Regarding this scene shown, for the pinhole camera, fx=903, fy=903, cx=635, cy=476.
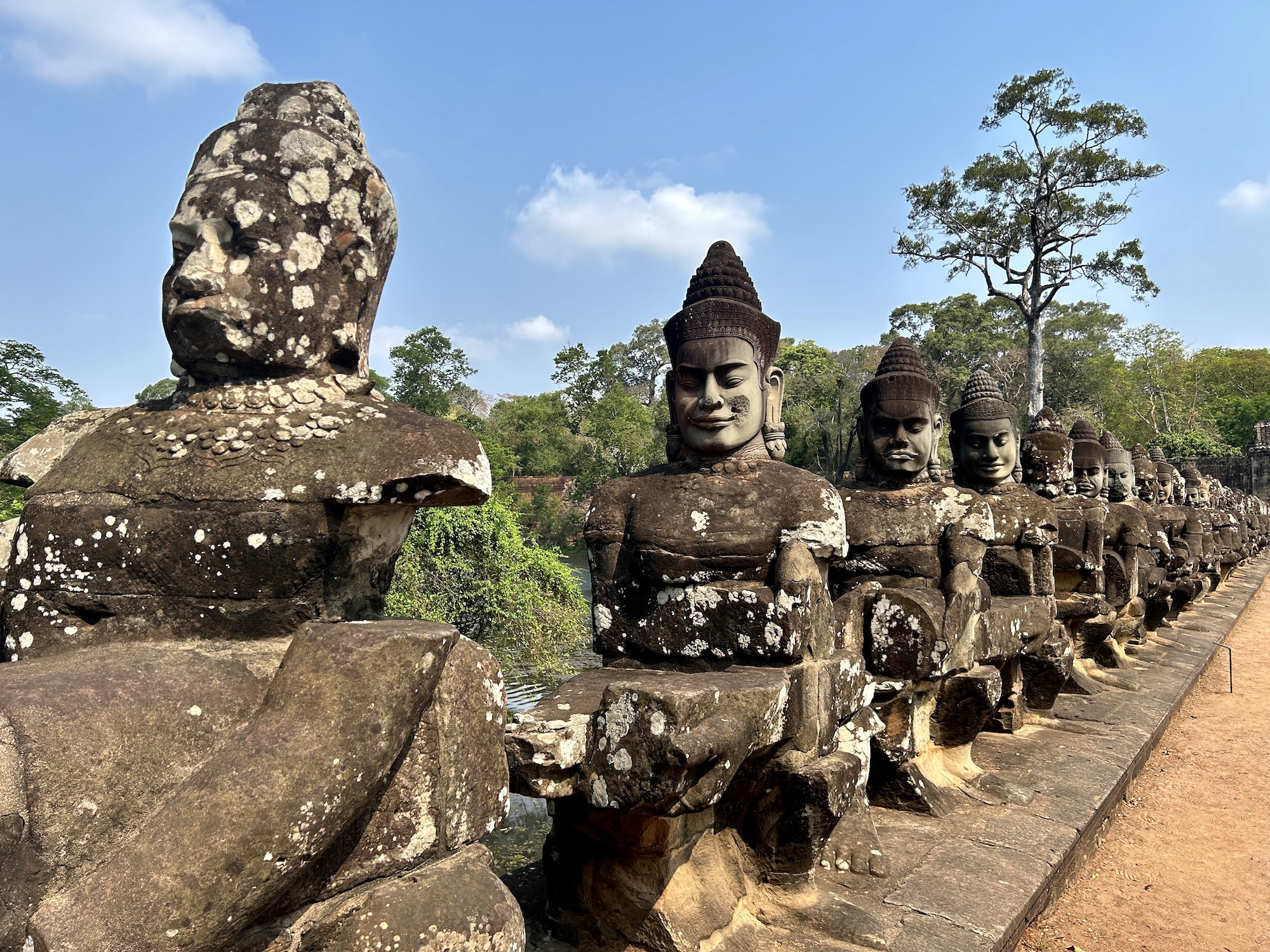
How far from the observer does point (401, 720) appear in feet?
6.29

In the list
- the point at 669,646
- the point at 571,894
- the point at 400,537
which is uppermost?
the point at 400,537

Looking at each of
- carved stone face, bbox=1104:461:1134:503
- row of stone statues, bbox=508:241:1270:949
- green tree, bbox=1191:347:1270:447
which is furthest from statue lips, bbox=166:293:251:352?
green tree, bbox=1191:347:1270:447

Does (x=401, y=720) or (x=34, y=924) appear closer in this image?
(x=34, y=924)

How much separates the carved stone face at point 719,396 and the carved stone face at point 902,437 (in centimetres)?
144

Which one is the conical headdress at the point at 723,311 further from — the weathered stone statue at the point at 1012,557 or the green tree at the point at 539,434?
the green tree at the point at 539,434

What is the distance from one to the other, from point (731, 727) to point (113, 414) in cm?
190

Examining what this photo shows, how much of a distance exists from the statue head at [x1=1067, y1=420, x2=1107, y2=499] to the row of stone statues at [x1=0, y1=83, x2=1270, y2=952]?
7184 millimetres

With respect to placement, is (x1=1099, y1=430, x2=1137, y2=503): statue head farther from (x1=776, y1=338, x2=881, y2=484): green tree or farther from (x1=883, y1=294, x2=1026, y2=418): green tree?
(x1=883, y1=294, x2=1026, y2=418): green tree

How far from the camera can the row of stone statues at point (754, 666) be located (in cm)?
258

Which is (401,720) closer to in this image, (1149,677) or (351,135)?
(351,135)

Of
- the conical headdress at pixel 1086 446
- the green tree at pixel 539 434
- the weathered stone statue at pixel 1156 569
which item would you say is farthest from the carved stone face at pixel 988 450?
the green tree at pixel 539 434

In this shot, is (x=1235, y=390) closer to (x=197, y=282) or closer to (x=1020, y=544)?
(x=1020, y=544)

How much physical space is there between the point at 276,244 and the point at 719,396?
1.62 meters

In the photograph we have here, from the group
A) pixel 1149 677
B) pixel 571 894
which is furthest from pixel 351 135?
pixel 1149 677
